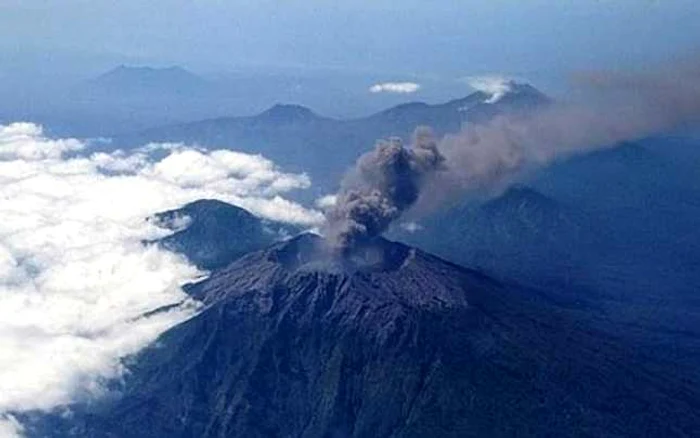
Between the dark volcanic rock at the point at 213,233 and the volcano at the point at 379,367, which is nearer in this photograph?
the volcano at the point at 379,367

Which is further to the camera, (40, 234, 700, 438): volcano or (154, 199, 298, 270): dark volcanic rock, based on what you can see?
(154, 199, 298, 270): dark volcanic rock

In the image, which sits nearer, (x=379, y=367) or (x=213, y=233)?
(x=379, y=367)

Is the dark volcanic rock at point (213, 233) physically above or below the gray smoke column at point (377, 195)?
below

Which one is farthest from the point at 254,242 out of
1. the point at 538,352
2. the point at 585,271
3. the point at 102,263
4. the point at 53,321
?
the point at 538,352

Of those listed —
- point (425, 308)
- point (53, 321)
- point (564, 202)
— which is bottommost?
point (564, 202)

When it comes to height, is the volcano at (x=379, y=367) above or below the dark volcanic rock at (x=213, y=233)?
above

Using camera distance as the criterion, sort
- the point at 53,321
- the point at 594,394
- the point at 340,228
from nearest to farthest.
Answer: the point at 594,394
the point at 340,228
the point at 53,321

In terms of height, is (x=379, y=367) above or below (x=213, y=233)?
above

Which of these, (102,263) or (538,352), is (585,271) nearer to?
(538,352)
